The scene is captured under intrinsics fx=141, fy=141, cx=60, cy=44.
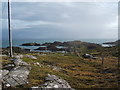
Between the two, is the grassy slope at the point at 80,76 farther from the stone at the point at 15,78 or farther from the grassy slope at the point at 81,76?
the stone at the point at 15,78

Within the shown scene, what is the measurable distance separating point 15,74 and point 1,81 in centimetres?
143

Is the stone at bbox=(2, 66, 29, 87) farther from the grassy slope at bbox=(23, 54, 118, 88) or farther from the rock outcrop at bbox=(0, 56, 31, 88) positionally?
A: the grassy slope at bbox=(23, 54, 118, 88)

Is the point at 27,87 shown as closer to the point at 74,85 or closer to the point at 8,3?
the point at 74,85

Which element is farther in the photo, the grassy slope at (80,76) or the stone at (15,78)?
the grassy slope at (80,76)

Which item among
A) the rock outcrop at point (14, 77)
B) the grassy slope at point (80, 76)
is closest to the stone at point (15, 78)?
the rock outcrop at point (14, 77)

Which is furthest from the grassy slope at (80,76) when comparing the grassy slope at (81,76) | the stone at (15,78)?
the stone at (15,78)

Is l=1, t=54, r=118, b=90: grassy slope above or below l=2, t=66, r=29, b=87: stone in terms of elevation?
below

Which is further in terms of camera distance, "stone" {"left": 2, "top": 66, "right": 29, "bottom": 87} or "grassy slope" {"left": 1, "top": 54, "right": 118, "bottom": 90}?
"grassy slope" {"left": 1, "top": 54, "right": 118, "bottom": 90}

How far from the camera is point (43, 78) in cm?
1298

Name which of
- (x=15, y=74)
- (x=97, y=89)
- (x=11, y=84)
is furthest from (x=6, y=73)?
(x=97, y=89)

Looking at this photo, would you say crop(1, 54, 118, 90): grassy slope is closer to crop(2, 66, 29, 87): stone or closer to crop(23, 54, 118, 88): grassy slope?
crop(23, 54, 118, 88): grassy slope

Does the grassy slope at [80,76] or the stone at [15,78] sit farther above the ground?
the stone at [15,78]

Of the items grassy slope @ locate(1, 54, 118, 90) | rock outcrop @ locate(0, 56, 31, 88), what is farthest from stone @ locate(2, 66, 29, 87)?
grassy slope @ locate(1, 54, 118, 90)

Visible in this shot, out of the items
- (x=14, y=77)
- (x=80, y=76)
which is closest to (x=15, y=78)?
(x=14, y=77)
